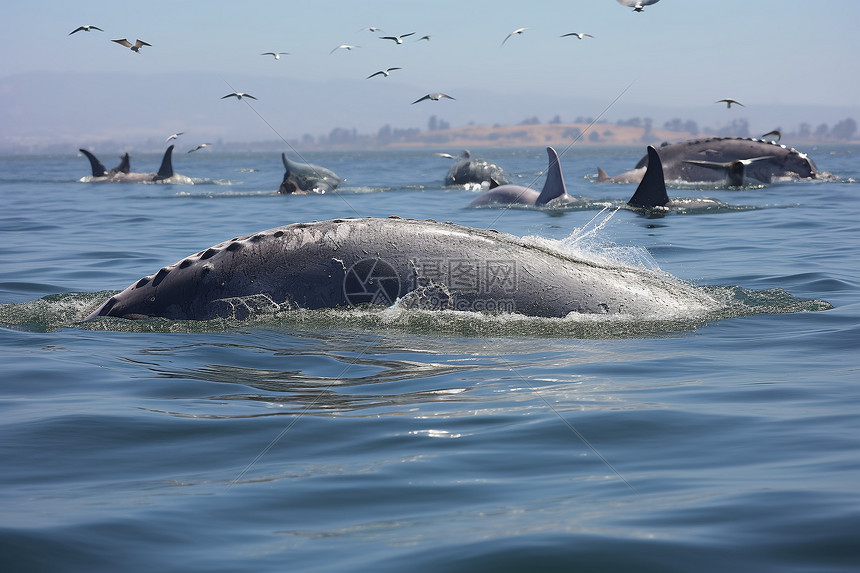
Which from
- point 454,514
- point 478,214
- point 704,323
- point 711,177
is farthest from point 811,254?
point 711,177

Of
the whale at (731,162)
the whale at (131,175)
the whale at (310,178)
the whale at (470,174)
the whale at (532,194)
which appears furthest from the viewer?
the whale at (131,175)

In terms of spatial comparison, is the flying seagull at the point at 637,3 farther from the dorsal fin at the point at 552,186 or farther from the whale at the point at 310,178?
the whale at the point at 310,178

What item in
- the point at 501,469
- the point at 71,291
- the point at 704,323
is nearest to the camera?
the point at 501,469

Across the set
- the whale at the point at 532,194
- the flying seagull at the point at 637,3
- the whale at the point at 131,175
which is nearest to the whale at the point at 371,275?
the flying seagull at the point at 637,3

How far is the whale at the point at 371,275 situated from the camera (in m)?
7.95

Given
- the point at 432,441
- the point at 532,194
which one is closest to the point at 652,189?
the point at 532,194

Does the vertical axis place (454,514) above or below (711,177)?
below

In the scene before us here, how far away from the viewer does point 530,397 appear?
638 cm

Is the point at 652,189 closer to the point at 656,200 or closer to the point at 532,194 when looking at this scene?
the point at 656,200

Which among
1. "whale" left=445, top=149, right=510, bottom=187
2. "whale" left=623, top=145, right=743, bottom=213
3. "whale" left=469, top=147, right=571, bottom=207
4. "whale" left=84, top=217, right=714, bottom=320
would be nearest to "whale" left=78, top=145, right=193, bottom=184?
"whale" left=445, top=149, right=510, bottom=187

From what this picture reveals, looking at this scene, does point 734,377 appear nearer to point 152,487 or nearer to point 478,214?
point 152,487

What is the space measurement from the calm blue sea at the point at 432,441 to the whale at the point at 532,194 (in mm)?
11205

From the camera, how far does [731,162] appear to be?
2727 centimetres

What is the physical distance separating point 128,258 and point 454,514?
12.4m
